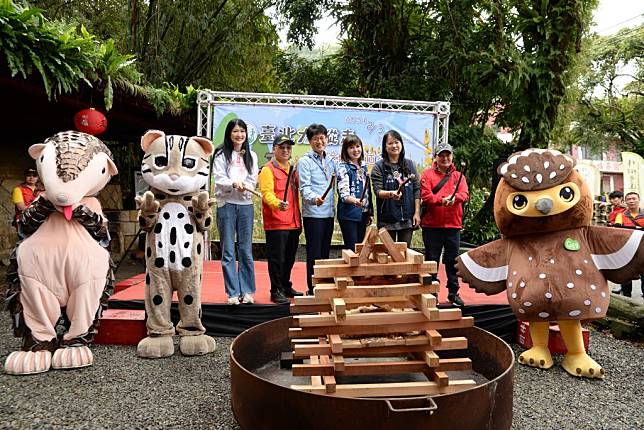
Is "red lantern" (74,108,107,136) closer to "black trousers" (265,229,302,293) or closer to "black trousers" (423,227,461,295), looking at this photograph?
"black trousers" (265,229,302,293)

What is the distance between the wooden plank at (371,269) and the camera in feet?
7.56

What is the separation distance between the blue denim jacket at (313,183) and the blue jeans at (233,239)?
47cm

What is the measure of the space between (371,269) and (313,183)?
1913 millimetres

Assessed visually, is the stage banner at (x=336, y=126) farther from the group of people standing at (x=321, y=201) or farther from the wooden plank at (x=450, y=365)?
the wooden plank at (x=450, y=365)

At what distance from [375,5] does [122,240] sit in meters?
6.57

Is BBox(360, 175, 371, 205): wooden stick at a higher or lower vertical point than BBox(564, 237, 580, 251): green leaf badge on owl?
higher

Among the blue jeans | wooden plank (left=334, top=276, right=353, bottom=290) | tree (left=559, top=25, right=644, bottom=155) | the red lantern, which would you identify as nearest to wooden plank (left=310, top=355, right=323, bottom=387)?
wooden plank (left=334, top=276, right=353, bottom=290)

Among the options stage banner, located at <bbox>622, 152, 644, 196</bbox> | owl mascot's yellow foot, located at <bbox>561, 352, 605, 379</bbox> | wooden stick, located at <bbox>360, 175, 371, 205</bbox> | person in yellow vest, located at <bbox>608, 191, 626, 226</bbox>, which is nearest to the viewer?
owl mascot's yellow foot, located at <bbox>561, 352, 605, 379</bbox>

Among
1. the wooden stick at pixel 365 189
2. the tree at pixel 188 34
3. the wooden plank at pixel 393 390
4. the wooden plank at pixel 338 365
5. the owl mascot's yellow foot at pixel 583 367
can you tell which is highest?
the tree at pixel 188 34

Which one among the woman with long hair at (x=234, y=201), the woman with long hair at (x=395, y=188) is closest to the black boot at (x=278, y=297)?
the woman with long hair at (x=234, y=201)

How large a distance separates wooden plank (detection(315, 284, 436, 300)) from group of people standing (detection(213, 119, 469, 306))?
5.58ft

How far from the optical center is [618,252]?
3.21 metres

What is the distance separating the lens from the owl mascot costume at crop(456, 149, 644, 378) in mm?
3176

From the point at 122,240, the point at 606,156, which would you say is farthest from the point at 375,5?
the point at 606,156
